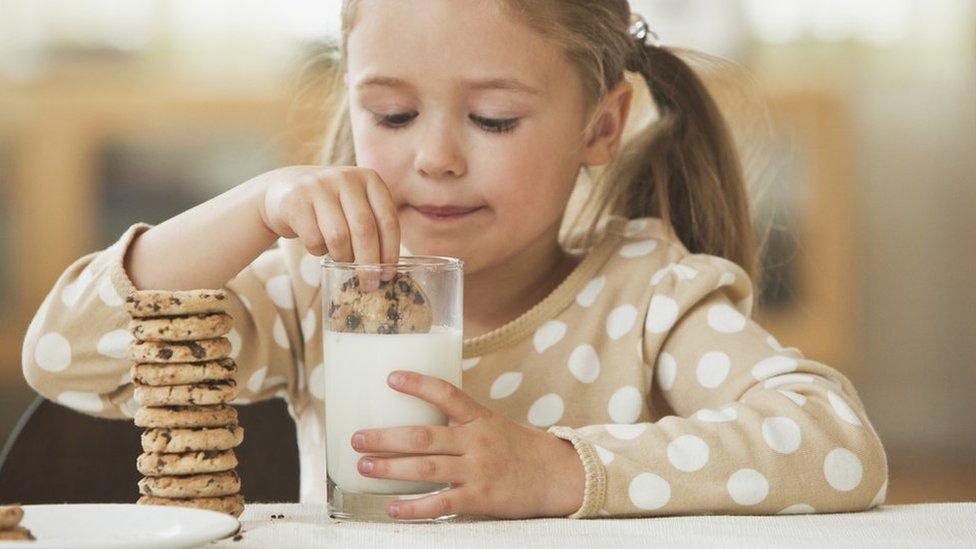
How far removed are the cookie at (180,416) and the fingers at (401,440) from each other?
9 cm

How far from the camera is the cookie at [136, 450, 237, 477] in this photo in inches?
31.6

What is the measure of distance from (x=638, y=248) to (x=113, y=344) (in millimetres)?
559

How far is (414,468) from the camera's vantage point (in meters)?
0.84

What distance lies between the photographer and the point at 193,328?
809mm

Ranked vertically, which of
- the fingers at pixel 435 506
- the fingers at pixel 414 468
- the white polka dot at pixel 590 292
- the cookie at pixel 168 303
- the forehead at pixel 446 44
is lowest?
the fingers at pixel 435 506

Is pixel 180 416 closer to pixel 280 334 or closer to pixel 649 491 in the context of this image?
pixel 649 491

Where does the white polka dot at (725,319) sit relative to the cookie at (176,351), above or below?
below

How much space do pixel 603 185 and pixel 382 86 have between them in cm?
38

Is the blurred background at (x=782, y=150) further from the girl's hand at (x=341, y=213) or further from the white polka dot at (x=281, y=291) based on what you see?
the girl's hand at (x=341, y=213)

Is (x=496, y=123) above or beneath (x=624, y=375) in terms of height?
above

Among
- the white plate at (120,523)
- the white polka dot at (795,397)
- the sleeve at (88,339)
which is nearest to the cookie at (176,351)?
the white plate at (120,523)

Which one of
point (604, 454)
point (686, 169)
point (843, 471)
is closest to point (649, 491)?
point (604, 454)

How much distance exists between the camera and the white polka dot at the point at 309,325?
131 centimetres

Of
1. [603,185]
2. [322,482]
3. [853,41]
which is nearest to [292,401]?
[322,482]
